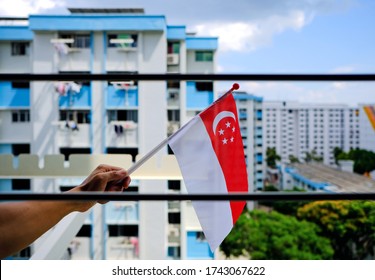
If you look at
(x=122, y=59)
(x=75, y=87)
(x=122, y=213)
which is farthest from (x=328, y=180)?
(x=75, y=87)

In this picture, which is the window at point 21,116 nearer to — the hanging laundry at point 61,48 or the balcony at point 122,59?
the hanging laundry at point 61,48

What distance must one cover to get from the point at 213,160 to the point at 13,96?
9.22 metres

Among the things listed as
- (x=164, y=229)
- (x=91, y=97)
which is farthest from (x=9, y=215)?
(x=164, y=229)

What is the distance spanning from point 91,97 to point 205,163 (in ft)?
27.6

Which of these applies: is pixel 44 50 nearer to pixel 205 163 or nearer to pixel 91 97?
pixel 91 97

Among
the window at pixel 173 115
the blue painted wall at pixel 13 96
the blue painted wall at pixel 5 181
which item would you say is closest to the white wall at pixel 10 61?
the blue painted wall at pixel 13 96

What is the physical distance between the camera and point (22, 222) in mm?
514

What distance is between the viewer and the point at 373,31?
1727 centimetres

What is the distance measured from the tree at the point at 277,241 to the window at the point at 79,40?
524cm

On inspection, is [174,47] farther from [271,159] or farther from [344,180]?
[271,159]

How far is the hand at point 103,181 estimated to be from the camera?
63 centimetres

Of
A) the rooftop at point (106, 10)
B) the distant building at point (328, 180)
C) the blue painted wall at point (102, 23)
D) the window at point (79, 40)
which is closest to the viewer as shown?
the blue painted wall at point (102, 23)

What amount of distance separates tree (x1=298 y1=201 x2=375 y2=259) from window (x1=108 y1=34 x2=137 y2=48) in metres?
5.72
